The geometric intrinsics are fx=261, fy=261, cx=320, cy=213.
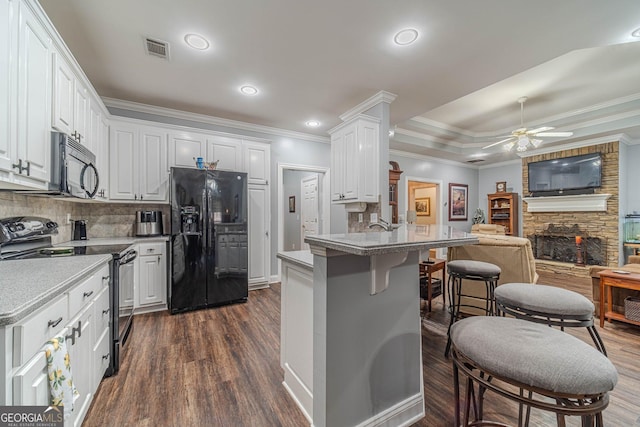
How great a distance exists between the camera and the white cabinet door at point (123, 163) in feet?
10.5

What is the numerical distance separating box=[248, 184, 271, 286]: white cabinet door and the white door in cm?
133

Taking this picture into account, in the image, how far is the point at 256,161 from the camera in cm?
412

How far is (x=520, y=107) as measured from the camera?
14.7 ft

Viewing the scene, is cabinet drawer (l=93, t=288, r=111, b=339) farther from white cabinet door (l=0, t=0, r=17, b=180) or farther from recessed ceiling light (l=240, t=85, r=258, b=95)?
recessed ceiling light (l=240, t=85, r=258, b=95)

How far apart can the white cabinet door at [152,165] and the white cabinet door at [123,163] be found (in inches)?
2.8

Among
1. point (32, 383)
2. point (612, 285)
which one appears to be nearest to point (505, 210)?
point (612, 285)

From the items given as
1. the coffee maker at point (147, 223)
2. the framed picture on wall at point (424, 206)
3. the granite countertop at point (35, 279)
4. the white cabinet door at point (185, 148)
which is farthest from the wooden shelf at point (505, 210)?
the granite countertop at point (35, 279)

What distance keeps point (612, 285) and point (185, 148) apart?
206 inches

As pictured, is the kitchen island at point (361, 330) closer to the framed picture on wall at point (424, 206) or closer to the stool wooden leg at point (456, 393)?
the stool wooden leg at point (456, 393)

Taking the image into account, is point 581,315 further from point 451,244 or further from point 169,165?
point 169,165

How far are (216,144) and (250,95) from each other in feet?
2.98

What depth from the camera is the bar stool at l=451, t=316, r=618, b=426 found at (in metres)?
0.77

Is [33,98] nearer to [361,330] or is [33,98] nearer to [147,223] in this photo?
[147,223]

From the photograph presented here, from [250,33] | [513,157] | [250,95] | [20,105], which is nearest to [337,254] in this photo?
[20,105]
